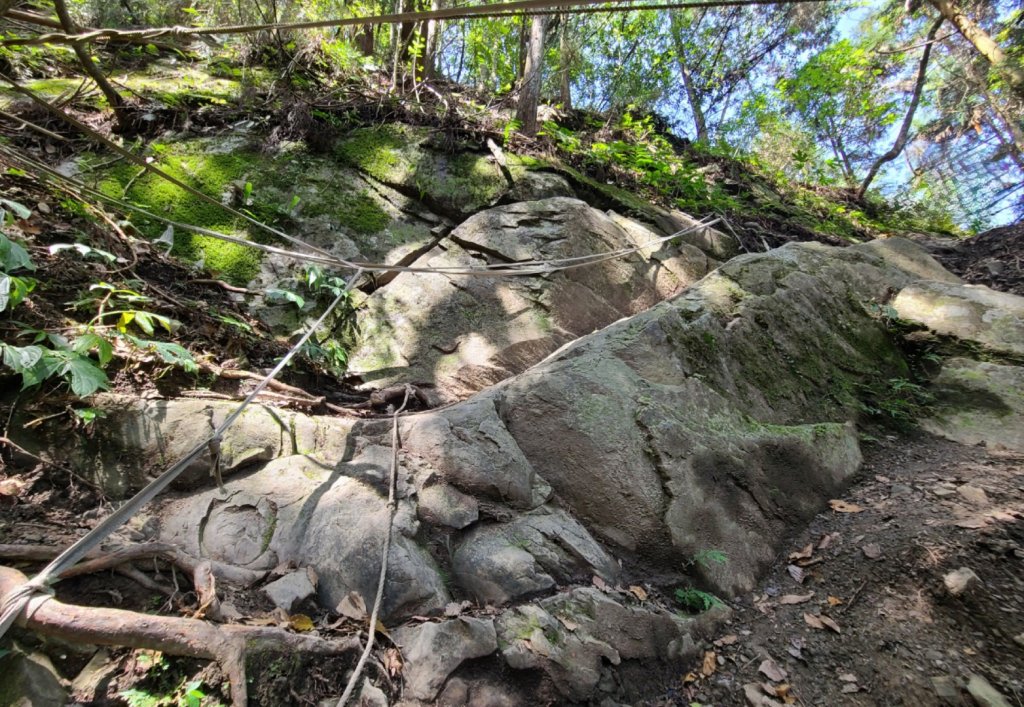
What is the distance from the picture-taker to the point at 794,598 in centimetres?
272

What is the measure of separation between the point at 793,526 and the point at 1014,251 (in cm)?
709

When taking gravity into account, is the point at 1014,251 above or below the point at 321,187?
below

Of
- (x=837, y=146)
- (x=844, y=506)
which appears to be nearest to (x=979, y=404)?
(x=844, y=506)

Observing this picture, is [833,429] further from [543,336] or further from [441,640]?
[441,640]

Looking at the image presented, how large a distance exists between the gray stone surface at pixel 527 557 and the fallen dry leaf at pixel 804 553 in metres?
1.19

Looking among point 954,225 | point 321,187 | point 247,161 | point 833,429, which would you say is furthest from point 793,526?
point 954,225

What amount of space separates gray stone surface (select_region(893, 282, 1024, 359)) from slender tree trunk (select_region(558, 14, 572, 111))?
577 cm

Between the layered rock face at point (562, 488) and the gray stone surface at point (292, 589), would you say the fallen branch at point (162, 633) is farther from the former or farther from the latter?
the layered rock face at point (562, 488)

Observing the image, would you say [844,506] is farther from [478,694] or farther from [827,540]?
[478,694]

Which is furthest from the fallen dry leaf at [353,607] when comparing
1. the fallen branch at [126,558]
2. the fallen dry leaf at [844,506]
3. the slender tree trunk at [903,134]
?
the slender tree trunk at [903,134]

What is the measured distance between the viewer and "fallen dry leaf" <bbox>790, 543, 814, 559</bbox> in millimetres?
2967

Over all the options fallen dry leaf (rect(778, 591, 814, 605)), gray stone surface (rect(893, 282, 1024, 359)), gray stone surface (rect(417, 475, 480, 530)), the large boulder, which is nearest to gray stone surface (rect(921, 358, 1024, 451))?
gray stone surface (rect(893, 282, 1024, 359))

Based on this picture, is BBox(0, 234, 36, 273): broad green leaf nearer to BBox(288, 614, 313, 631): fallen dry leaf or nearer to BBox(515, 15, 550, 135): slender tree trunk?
BBox(288, 614, 313, 631): fallen dry leaf

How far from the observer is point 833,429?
12.0ft
